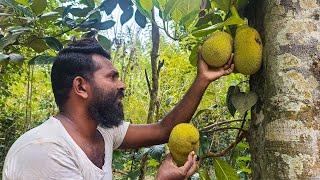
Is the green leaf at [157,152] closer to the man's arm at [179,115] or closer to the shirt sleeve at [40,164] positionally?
the man's arm at [179,115]

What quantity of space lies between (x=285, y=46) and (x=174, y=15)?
0.36 metres

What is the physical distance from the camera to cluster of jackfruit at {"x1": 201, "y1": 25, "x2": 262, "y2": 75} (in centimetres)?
87

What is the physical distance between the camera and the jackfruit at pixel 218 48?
3.04ft

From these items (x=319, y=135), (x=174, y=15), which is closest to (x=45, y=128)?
(x=174, y=15)

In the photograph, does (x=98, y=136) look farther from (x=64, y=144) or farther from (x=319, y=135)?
(x=319, y=135)

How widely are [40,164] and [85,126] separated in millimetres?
273

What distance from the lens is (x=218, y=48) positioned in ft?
3.04

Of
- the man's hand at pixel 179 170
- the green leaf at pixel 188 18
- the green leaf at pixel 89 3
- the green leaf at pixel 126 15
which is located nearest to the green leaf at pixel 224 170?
the man's hand at pixel 179 170

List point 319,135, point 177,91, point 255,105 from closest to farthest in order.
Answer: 1. point 319,135
2. point 255,105
3. point 177,91

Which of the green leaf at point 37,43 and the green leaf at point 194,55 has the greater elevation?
the green leaf at point 37,43

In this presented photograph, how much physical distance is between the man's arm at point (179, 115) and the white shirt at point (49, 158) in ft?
0.84

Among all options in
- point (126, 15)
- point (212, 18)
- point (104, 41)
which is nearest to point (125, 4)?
point (126, 15)

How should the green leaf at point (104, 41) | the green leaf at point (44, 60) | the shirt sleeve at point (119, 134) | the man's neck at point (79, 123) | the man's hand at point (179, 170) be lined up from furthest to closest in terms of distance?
1. the green leaf at point (104, 41)
2. the green leaf at point (44, 60)
3. the shirt sleeve at point (119, 134)
4. the man's neck at point (79, 123)
5. the man's hand at point (179, 170)

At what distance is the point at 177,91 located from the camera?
177 inches
